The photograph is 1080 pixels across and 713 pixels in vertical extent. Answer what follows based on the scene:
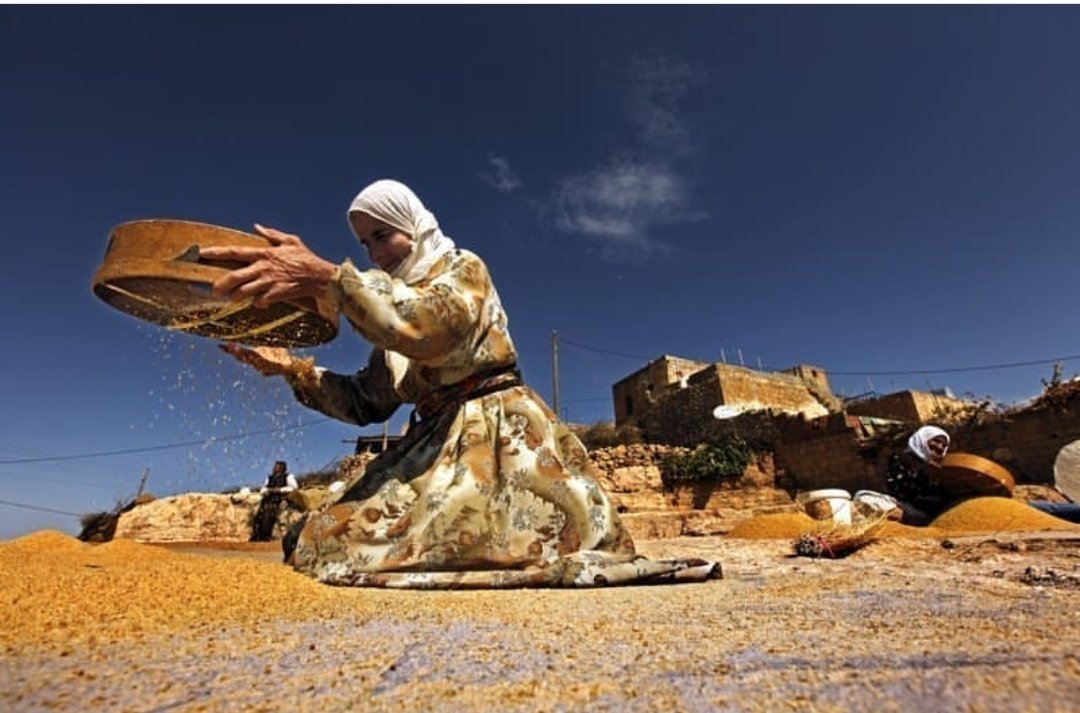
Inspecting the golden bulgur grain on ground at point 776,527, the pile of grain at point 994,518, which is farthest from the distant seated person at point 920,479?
the golden bulgur grain on ground at point 776,527

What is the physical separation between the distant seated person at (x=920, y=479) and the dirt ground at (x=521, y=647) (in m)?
5.09

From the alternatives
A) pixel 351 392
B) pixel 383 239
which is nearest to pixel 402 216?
pixel 383 239

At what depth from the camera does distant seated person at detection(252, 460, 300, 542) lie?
33.2ft

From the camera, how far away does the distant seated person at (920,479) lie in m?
5.64

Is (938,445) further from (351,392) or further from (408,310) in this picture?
(408,310)

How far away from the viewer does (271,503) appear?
1025 centimetres

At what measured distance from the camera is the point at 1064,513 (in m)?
5.42

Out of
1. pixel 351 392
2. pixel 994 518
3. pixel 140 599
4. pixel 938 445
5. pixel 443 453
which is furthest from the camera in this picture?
pixel 938 445

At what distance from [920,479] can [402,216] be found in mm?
6515

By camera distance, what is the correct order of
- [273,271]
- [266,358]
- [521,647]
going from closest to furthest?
[521,647] < [273,271] < [266,358]

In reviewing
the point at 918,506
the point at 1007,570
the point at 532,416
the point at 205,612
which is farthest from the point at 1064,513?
the point at 205,612

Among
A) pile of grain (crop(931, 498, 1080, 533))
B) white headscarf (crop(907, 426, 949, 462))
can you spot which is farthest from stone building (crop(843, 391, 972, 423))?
pile of grain (crop(931, 498, 1080, 533))

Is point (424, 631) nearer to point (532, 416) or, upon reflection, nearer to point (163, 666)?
point (163, 666)

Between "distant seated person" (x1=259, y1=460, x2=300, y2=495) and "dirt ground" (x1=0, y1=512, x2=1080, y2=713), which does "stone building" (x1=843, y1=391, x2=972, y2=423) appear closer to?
"distant seated person" (x1=259, y1=460, x2=300, y2=495)
